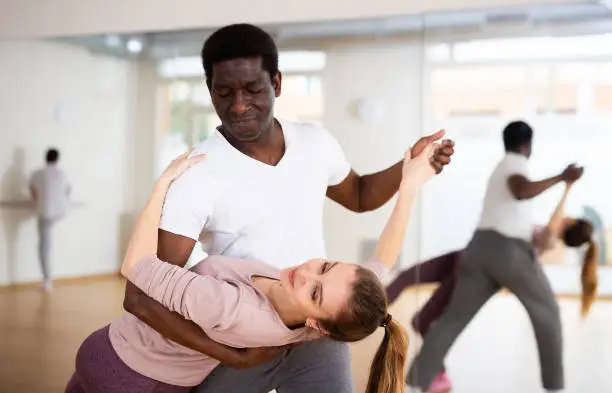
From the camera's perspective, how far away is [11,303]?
313 centimetres

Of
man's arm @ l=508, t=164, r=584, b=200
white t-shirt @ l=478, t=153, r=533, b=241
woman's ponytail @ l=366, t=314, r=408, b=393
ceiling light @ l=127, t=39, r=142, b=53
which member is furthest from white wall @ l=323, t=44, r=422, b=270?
ceiling light @ l=127, t=39, r=142, b=53

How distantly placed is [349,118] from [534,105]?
67 centimetres

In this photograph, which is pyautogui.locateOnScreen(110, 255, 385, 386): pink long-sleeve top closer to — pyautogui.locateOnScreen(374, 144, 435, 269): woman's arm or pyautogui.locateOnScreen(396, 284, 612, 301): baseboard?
pyautogui.locateOnScreen(374, 144, 435, 269): woman's arm

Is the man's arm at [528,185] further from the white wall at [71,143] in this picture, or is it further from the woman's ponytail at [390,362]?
the white wall at [71,143]

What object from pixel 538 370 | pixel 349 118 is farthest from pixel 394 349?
pixel 349 118

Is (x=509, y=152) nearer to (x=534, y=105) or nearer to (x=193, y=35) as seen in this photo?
(x=534, y=105)

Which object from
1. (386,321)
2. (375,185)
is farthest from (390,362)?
(375,185)

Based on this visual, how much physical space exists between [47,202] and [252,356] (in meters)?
1.42

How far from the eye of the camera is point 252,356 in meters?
2.05

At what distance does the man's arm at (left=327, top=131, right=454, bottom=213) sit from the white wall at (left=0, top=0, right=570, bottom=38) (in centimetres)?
51

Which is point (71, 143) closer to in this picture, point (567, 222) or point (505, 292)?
point (505, 292)

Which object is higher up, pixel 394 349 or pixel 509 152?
pixel 509 152

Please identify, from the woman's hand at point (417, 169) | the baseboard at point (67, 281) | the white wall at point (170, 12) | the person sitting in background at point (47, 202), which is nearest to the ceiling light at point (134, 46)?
the white wall at point (170, 12)

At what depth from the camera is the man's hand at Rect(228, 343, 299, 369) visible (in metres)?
2.05
